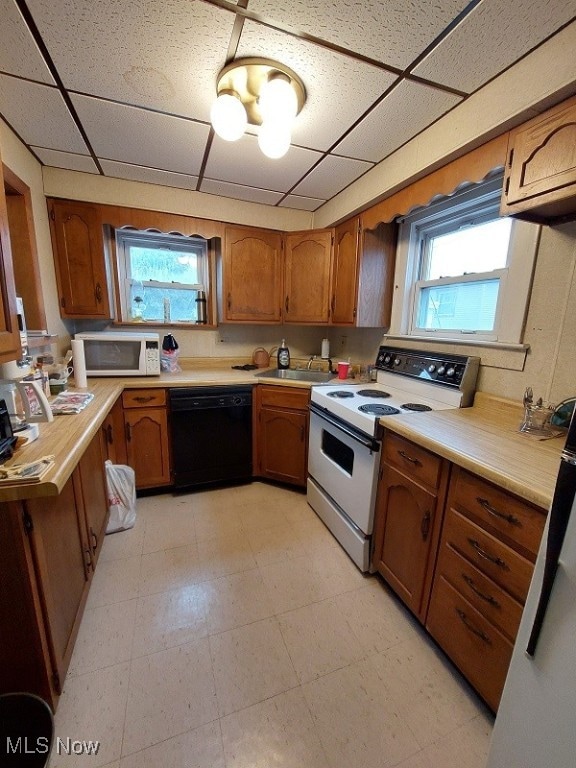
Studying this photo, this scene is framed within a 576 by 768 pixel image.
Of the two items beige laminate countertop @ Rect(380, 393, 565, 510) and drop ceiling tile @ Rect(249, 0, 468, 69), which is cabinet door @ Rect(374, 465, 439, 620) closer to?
beige laminate countertop @ Rect(380, 393, 565, 510)

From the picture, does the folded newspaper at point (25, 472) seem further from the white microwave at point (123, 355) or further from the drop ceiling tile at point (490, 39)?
the drop ceiling tile at point (490, 39)

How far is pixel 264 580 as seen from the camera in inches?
64.0

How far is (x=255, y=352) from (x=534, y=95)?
7.63 feet

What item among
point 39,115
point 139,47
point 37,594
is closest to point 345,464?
point 37,594

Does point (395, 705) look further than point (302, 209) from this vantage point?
No

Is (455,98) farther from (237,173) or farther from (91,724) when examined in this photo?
(91,724)

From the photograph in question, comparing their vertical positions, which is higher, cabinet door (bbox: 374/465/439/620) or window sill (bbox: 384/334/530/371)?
window sill (bbox: 384/334/530/371)

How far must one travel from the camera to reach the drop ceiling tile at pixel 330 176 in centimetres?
192

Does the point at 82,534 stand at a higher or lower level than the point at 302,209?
lower

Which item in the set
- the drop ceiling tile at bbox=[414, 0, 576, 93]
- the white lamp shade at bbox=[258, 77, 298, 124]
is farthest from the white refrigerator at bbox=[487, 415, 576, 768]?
the white lamp shade at bbox=[258, 77, 298, 124]

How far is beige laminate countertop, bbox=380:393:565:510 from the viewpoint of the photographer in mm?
930

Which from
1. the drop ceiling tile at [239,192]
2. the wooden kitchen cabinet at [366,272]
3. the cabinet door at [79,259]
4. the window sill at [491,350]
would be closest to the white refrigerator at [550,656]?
the window sill at [491,350]

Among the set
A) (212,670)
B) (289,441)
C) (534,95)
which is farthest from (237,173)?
(212,670)

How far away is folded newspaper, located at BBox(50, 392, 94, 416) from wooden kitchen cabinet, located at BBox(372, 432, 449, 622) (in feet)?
5.06
